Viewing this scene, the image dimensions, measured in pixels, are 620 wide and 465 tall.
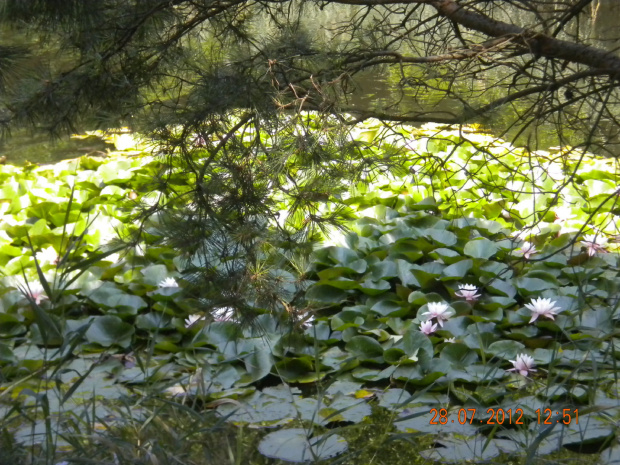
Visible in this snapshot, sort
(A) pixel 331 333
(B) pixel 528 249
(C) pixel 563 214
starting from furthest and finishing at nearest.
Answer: (C) pixel 563 214 < (B) pixel 528 249 < (A) pixel 331 333

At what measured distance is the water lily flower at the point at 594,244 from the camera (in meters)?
2.44

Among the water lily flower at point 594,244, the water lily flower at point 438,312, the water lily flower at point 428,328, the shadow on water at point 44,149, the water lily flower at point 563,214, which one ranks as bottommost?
the water lily flower at point 428,328

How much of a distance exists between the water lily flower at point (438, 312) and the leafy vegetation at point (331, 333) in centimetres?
1

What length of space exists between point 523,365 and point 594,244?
63cm

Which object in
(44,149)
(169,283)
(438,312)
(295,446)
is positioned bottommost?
(295,446)

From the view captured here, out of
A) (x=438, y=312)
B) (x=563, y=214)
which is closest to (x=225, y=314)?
(x=438, y=312)

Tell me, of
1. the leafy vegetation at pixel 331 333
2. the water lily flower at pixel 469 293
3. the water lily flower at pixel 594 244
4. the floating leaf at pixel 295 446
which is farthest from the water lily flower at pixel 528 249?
the floating leaf at pixel 295 446

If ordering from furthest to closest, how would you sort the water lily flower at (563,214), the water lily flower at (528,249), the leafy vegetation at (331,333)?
the water lily flower at (563,214) < the water lily flower at (528,249) < the leafy vegetation at (331,333)

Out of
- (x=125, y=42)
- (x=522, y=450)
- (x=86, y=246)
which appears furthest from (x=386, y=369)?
(x=86, y=246)

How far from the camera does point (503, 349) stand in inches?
80.8
